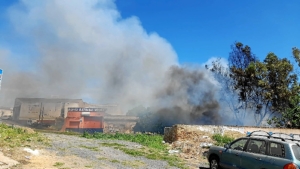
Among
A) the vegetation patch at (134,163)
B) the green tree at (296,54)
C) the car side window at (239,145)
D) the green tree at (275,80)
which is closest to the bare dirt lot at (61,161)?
the vegetation patch at (134,163)

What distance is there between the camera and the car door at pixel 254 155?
284 inches

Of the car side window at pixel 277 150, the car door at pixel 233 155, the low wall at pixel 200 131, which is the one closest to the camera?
the car side window at pixel 277 150

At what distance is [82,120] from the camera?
42.5 m

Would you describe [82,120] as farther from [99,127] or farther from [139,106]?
[139,106]

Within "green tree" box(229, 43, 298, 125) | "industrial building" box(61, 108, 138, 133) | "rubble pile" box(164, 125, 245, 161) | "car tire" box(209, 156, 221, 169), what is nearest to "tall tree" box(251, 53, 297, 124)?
"green tree" box(229, 43, 298, 125)

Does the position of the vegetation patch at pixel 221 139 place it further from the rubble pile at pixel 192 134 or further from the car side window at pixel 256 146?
the car side window at pixel 256 146

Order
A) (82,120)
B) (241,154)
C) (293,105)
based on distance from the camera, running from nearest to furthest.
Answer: (241,154)
(293,105)
(82,120)

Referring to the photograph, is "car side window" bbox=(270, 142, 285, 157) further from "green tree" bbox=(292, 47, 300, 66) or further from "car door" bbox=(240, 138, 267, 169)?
"green tree" bbox=(292, 47, 300, 66)

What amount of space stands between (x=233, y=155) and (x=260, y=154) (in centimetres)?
113

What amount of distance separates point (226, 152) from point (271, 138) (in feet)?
5.68

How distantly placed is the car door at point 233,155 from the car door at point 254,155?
220mm

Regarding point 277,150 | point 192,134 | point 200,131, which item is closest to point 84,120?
point 192,134

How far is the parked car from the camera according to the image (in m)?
6.57

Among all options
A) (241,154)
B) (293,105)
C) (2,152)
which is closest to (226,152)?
(241,154)
